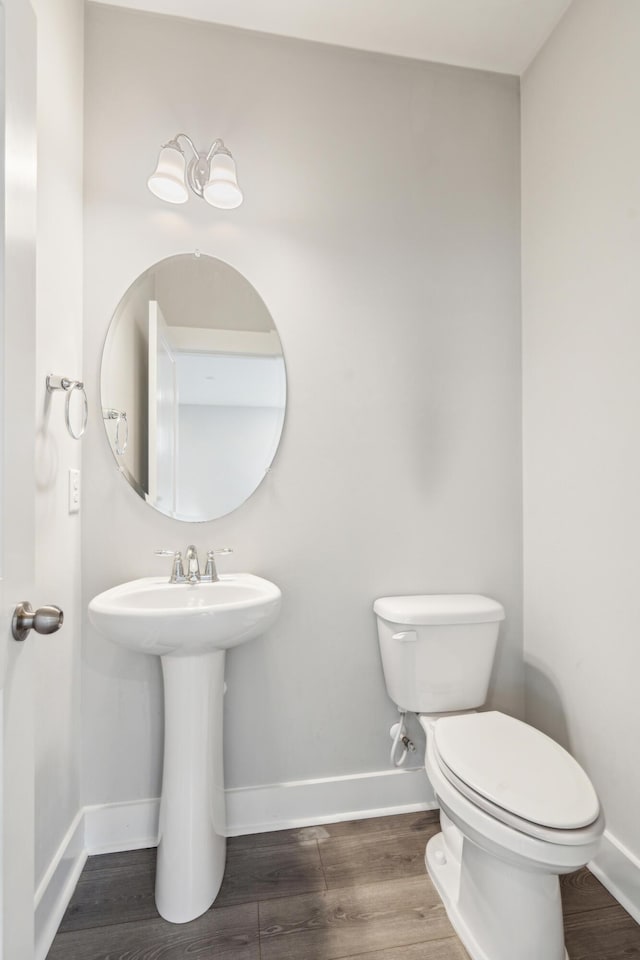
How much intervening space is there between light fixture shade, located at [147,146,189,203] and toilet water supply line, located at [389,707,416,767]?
175cm

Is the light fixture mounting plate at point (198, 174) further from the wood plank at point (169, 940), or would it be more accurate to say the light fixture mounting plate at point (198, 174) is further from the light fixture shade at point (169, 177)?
the wood plank at point (169, 940)

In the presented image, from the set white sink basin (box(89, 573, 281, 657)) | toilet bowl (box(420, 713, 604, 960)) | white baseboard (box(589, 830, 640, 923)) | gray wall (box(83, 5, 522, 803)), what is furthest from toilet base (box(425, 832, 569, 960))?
white sink basin (box(89, 573, 281, 657))

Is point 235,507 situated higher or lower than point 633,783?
higher

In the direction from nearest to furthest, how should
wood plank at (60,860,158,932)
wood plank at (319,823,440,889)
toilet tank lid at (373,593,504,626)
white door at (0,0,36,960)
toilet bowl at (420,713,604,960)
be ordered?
white door at (0,0,36,960), toilet bowl at (420,713,604,960), wood plank at (60,860,158,932), wood plank at (319,823,440,889), toilet tank lid at (373,593,504,626)

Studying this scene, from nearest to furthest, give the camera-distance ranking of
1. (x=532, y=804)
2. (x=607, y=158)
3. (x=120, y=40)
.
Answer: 1. (x=532, y=804)
2. (x=607, y=158)
3. (x=120, y=40)

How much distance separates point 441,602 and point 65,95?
184 centimetres

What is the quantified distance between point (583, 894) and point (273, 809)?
2.98 ft

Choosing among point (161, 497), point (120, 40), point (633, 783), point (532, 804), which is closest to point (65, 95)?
point (120, 40)

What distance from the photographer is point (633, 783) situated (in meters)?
1.32

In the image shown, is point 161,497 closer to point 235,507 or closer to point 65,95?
point 235,507

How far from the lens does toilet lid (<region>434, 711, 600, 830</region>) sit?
103cm

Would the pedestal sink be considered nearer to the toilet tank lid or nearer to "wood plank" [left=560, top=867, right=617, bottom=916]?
the toilet tank lid

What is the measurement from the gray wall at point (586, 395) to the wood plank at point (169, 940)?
3.31ft

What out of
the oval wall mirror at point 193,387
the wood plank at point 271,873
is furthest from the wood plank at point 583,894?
the oval wall mirror at point 193,387
